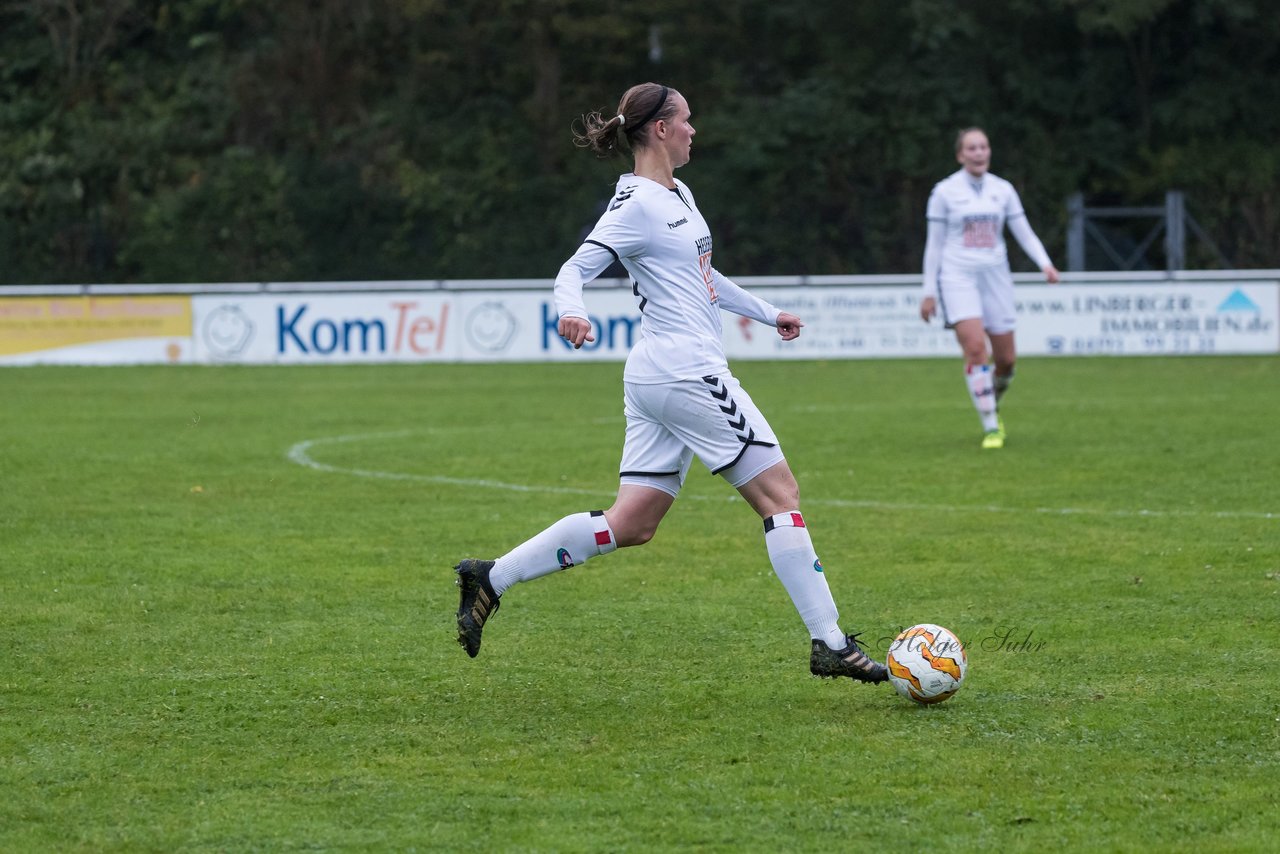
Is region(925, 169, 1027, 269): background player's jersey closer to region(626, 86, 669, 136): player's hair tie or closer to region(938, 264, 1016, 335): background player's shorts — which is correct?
region(938, 264, 1016, 335): background player's shorts

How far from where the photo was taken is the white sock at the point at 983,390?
44.4 ft

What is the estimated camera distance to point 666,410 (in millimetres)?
Result: 5957

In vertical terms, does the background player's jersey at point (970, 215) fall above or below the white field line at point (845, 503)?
above

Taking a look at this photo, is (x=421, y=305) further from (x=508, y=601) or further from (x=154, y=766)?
(x=154, y=766)

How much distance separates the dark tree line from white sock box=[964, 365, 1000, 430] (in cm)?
2013

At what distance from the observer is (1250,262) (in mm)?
32406

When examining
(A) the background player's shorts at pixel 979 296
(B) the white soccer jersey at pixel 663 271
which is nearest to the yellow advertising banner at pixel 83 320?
(A) the background player's shorts at pixel 979 296

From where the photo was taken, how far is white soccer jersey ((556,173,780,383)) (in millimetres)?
5930

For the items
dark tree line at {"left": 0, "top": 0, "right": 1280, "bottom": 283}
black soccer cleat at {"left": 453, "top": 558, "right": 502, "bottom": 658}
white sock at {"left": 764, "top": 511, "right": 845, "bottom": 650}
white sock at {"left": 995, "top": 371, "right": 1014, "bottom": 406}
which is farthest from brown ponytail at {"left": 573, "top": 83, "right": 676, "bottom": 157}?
dark tree line at {"left": 0, "top": 0, "right": 1280, "bottom": 283}

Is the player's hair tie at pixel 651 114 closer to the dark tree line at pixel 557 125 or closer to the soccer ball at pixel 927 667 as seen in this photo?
the soccer ball at pixel 927 667

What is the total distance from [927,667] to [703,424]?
1.06 metres

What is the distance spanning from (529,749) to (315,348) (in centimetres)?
2090

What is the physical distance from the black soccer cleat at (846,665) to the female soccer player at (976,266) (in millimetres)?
7877

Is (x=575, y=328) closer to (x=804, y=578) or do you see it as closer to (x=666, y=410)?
(x=666, y=410)
